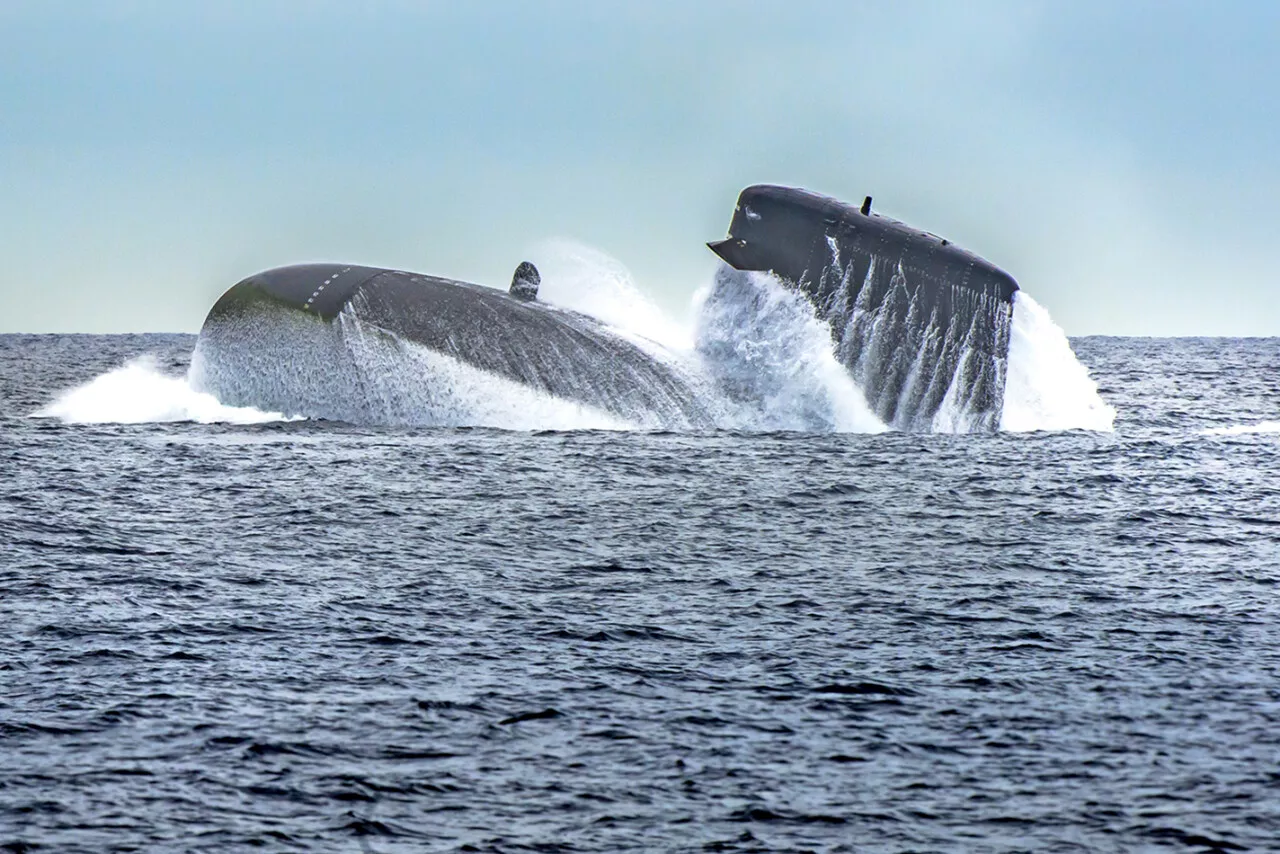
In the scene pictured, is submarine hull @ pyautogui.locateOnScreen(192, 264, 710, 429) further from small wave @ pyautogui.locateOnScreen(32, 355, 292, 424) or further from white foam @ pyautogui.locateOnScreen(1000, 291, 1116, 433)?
white foam @ pyautogui.locateOnScreen(1000, 291, 1116, 433)

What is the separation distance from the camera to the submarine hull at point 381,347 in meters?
40.4

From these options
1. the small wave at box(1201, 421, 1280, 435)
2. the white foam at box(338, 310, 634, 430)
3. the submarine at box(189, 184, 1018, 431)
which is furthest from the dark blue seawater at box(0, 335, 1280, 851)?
the small wave at box(1201, 421, 1280, 435)

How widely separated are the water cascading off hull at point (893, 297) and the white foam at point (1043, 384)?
100 cm

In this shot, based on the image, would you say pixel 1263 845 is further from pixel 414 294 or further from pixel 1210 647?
pixel 414 294

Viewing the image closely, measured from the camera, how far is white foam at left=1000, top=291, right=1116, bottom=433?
43.4 m

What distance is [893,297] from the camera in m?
42.2

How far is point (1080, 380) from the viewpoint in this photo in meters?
52.5

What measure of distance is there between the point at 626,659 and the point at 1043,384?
32.2 m

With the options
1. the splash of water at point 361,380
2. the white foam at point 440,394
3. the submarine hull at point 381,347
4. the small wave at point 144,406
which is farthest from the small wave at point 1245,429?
the small wave at point 144,406

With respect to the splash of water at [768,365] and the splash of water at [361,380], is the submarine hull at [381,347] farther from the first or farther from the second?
the splash of water at [768,365]

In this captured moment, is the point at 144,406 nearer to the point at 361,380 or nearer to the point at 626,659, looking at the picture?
the point at 361,380

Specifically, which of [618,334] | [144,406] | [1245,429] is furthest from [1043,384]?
[144,406]

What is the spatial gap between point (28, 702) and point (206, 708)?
1993mm

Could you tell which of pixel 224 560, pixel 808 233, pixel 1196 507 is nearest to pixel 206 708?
pixel 224 560
